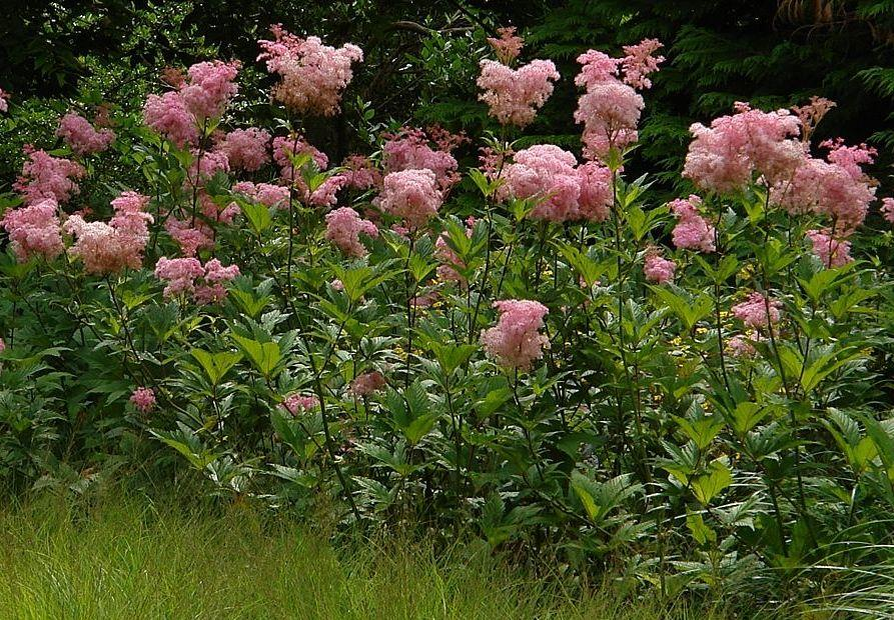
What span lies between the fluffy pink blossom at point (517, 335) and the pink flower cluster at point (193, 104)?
2193 millimetres

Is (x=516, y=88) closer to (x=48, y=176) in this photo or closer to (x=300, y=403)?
(x=300, y=403)

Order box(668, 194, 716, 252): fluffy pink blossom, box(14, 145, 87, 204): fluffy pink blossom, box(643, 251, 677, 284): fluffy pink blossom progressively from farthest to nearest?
1. box(14, 145, 87, 204): fluffy pink blossom
2. box(668, 194, 716, 252): fluffy pink blossom
3. box(643, 251, 677, 284): fluffy pink blossom

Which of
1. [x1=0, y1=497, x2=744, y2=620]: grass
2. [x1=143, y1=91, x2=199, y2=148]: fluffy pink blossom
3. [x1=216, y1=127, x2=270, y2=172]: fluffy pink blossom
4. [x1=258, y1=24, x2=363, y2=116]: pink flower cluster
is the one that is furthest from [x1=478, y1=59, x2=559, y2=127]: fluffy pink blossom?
[x1=216, y1=127, x2=270, y2=172]: fluffy pink blossom

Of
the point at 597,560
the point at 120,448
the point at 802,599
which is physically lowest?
the point at 120,448

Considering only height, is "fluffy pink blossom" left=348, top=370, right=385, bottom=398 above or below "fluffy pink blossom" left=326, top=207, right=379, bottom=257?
below

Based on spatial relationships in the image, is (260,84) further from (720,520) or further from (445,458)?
(720,520)

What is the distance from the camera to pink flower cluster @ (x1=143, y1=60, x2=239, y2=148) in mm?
5066

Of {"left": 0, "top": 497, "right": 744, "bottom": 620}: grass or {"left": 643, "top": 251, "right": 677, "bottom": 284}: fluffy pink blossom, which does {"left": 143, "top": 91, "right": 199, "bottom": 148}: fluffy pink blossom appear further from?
{"left": 643, "top": 251, "right": 677, "bottom": 284}: fluffy pink blossom

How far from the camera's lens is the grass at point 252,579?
10.6 feet

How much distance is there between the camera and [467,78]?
31.3ft

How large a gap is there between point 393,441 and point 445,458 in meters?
0.35

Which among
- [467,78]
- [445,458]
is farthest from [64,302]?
[467,78]

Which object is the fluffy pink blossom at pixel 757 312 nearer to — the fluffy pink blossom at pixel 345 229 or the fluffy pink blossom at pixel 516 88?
the fluffy pink blossom at pixel 516 88

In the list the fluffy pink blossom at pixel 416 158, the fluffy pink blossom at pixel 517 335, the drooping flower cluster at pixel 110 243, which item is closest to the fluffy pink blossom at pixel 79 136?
the fluffy pink blossom at pixel 416 158
